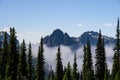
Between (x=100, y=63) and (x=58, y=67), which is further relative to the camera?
(x=58, y=67)

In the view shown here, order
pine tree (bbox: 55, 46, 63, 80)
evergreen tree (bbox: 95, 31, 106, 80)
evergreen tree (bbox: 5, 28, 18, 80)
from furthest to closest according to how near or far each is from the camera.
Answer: pine tree (bbox: 55, 46, 63, 80) → evergreen tree (bbox: 95, 31, 106, 80) → evergreen tree (bbox: 5, 28, 18, 80)

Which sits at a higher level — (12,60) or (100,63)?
(100,63)

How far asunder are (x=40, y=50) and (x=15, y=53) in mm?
26118

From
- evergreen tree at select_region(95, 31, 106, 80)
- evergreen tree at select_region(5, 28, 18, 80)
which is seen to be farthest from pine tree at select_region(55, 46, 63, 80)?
evergreen tree at select_region(5, 28, 18, 80)

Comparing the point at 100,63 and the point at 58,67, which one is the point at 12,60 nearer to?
the point at 58,67

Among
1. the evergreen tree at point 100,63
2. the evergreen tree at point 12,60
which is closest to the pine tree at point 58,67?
the evergreen tree at point 100,63

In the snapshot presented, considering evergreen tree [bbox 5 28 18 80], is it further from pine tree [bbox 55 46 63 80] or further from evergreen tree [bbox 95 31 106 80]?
evergreen tree [bbox 95 31 106 80]

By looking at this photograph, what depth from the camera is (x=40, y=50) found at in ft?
266

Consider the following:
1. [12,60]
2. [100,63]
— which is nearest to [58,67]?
[100,63]

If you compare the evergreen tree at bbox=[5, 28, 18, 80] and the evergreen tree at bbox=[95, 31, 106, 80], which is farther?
the evergreen tree at bbox=[95, 31, 106, 80]

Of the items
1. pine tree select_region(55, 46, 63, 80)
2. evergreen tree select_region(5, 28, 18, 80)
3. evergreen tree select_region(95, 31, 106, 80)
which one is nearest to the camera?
evergreen tree select_region(5, 28, 18, 80)

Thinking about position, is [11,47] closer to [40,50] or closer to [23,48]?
[23,48]

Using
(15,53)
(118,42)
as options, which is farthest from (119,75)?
(15,53)

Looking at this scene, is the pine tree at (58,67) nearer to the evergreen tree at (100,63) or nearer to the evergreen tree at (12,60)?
the evergreen tree at (100,63)
